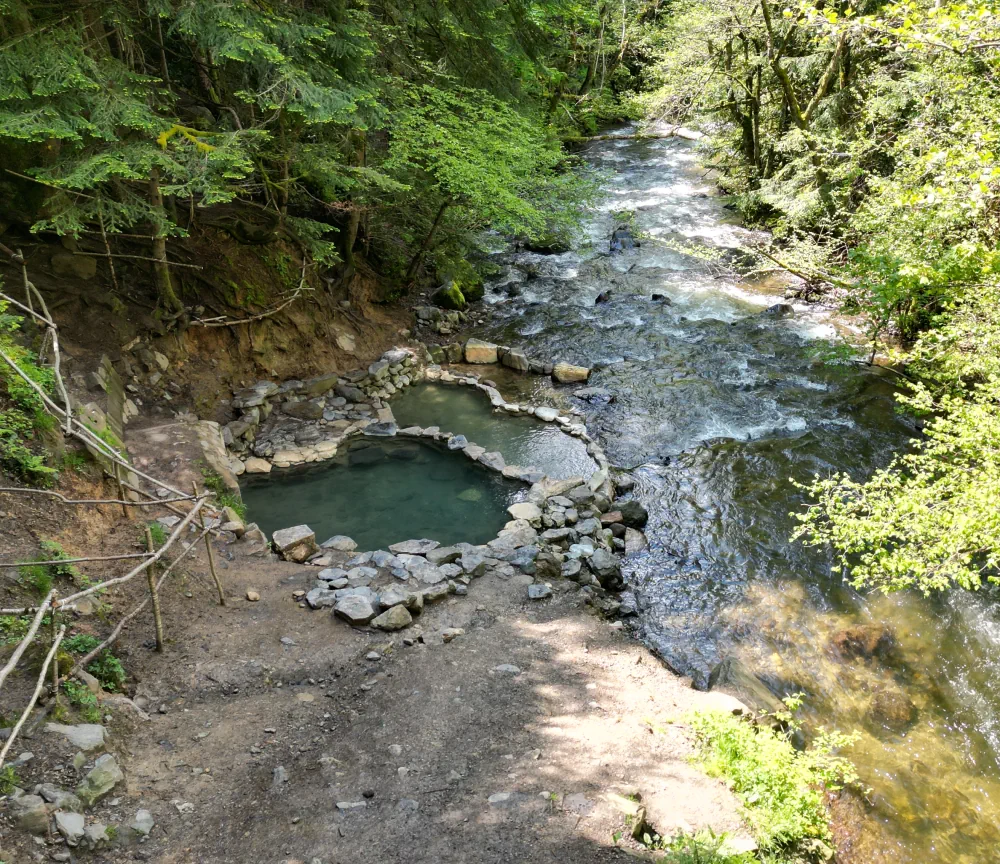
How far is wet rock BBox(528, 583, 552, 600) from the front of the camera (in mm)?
7324

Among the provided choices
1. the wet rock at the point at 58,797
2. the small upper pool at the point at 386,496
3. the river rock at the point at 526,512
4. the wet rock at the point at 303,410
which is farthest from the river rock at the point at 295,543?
the wet rock at the point at 58,797

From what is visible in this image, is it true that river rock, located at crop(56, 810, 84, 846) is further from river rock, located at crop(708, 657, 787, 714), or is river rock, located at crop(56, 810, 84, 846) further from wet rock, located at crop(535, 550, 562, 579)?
river rock, located at crop(708, 657, 787, 714)

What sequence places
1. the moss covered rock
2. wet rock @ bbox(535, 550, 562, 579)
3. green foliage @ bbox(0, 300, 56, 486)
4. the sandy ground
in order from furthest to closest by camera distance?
the moss covered rock → wet rock @ bbox(535, 550, 562, 579) → green foliage @ bbox(0, 300, 56, 486) → the sandy ground

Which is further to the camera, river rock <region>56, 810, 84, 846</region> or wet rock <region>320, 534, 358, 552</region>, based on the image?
wet rock <region>320, 534, 358, 552</region>

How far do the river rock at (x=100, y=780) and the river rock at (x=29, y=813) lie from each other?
0.26 metres

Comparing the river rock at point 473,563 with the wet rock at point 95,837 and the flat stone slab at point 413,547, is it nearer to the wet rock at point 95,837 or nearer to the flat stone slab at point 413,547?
the flat stone slab at point 413,547

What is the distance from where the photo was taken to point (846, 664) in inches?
283

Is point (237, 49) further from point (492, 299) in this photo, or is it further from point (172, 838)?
point (492, 299)

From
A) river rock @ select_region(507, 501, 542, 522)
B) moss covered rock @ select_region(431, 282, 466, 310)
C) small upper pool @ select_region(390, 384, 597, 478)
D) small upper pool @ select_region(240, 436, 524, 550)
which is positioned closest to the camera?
small upper pool @ select_region(240, 436, 524, 550)

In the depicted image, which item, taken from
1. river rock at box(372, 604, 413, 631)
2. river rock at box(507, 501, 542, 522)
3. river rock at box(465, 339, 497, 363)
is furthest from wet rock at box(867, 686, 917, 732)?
river rock at box(465, 339, 497, 363)

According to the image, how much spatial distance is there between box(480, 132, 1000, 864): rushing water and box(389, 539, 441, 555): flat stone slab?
2633 mm

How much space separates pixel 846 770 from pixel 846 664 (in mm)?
1915

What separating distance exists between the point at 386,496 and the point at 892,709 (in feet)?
21.7

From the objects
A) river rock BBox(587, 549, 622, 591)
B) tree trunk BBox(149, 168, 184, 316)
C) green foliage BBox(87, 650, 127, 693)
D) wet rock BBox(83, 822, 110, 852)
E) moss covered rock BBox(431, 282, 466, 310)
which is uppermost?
tree trunk BBox(149, 168, 184, 316)
